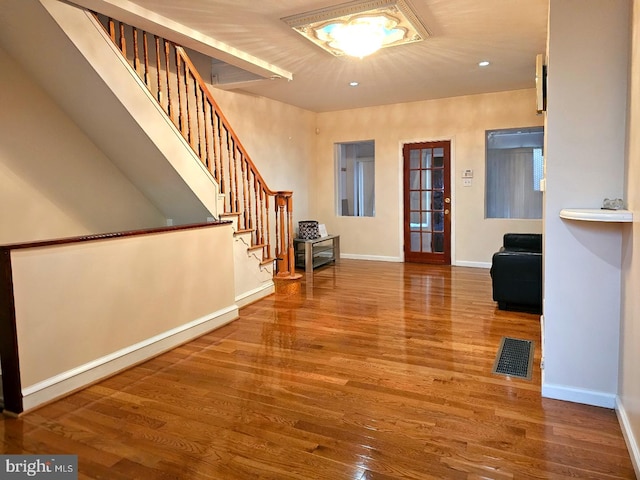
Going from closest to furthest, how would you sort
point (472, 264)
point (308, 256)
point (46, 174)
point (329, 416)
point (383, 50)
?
point (329, 416), point (46, 174), point (383, 50), point (308, 256), point (472, 264)

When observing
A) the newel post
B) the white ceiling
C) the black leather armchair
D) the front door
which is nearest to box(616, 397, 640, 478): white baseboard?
the black leather armchair

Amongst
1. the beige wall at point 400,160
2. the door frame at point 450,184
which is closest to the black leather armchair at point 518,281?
the beige wall at point 400,160

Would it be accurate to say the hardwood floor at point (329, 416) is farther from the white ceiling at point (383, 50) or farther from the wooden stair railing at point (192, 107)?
the white ceiling at point (383, 50)

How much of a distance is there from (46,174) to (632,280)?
4.23 meters

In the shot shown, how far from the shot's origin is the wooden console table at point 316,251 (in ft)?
21.1

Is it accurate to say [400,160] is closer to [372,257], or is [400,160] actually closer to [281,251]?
[372,257]

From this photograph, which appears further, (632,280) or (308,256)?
(308,256)

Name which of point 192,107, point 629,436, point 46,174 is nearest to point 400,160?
point 192,107

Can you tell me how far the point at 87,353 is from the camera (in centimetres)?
277

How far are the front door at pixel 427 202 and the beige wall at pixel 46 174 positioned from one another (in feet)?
14.7

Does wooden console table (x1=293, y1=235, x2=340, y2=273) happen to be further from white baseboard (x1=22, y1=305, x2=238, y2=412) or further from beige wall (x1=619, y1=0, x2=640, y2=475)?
beige wall (x1=619, y1=0, x2=640, y2=475)

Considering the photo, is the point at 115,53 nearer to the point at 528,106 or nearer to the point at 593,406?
the point at 593,406

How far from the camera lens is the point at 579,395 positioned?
2.43 m

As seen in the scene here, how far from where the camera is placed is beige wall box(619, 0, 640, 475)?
187cm
